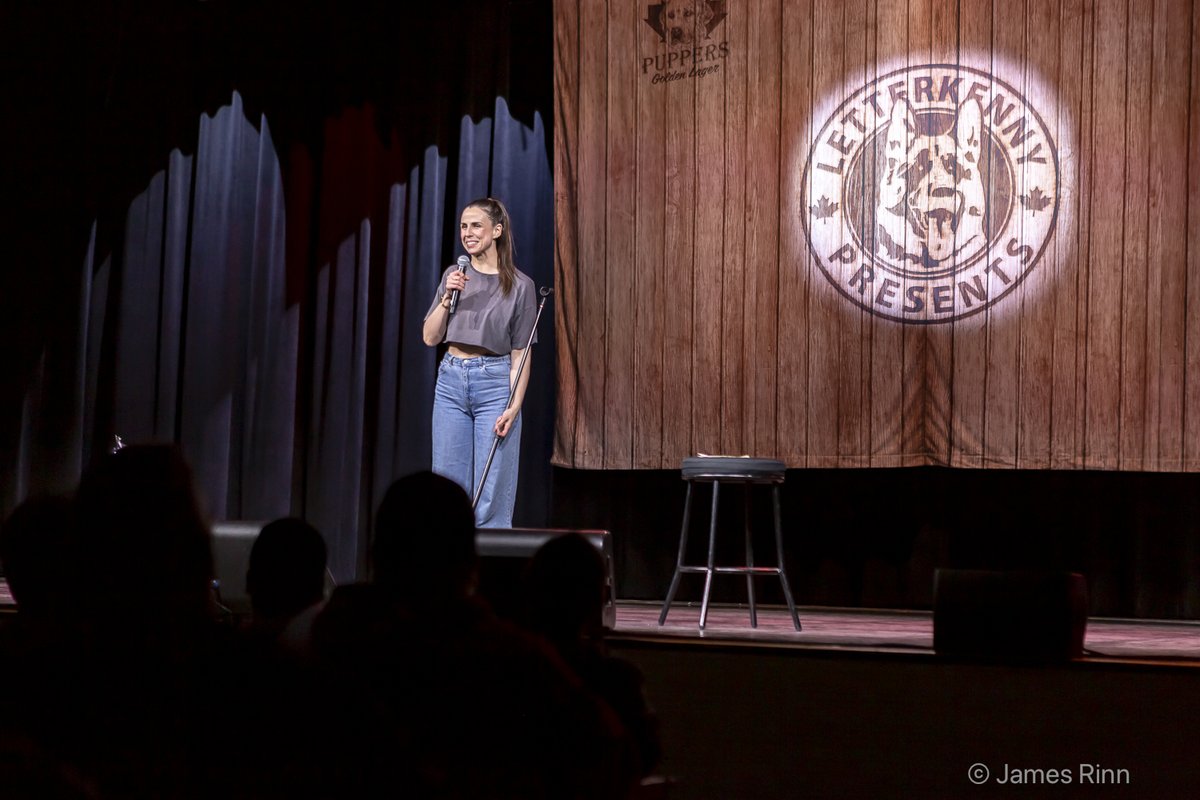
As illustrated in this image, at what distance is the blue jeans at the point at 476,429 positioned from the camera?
501 centimetres

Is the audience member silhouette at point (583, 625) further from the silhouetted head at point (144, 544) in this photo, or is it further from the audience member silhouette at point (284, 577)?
the silhouetted head at point (144, 544)

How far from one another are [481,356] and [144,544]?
3.80 metres

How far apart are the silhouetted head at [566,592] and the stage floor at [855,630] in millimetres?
1562

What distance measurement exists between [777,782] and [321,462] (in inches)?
141

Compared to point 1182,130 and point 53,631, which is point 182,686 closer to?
point 53,631

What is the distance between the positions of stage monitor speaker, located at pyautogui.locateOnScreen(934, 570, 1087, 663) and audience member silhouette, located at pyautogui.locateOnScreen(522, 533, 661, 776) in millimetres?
1497

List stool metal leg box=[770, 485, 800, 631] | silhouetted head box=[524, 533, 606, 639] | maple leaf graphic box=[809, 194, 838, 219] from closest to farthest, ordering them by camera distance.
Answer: silhouetted head box=[524, 533, 606, 639], stool metal leg box=[770, 485, 800, 631], maple leaf graphic box=[809, 194, 838, 219]

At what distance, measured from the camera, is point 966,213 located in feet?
16.5

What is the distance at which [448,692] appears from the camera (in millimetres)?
1415

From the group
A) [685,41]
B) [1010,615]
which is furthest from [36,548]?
[685,41]

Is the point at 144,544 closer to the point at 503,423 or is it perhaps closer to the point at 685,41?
the point at 503,423

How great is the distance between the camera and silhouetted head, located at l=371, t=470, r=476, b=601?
1464 millimetres

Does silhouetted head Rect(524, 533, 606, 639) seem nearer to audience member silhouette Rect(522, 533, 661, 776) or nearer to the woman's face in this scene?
audience member silhouette Rect(522, 533, 661, 776)

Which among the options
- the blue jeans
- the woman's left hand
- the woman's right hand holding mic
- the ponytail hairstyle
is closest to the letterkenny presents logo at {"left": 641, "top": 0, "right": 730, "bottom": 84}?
the ponytail hairstyle
